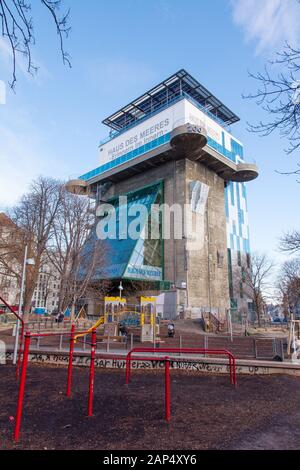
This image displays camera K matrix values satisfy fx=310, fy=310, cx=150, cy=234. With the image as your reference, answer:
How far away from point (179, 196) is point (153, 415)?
40817mm

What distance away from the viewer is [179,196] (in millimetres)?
45562

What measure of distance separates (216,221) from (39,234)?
97.4 feet

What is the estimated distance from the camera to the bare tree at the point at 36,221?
27141 mm

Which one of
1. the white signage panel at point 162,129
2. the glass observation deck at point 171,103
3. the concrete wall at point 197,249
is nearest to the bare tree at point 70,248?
the concrete wall at point 197,249

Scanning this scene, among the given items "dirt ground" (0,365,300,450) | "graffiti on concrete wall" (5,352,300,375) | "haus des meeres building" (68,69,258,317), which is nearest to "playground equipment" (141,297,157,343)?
"graffiti on concrete wall" (5,352,300,375)

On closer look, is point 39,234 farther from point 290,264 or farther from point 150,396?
point 290,264

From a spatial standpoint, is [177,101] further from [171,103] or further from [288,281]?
[288,281]

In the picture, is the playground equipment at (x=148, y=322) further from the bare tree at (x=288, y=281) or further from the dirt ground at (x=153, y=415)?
the bare tree at (x=288, y=281)

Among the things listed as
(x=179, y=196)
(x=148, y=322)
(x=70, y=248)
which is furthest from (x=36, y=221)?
(x=179, y=196)

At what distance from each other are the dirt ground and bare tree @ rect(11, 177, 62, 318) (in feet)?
60.5

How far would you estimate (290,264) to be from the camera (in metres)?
54.5

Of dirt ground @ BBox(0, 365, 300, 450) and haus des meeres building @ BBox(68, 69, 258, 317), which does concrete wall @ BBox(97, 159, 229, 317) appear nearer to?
haus des meeres building @ BBox(68, 69, 258, 317)

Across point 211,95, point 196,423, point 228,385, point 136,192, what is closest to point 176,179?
point 136,192

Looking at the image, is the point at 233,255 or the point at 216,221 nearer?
the point at 216,221
